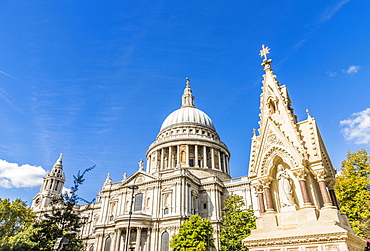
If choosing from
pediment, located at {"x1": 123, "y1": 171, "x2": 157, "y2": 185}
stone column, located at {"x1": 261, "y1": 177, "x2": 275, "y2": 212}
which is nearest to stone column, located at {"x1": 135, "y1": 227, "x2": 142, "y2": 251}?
pediment, located at {"x1": 123, "y1": 171, "x2": 157, "y2": 185}

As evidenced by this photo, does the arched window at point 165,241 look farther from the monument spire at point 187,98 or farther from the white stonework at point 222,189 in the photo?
the monument spire at point 187,98

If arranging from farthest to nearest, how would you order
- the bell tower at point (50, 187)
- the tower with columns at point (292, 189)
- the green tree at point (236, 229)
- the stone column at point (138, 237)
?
the bell tower at point (50, 187)
the stone column at point (138, 237)
the green tree at point (236, 229)
the tower with columns at point (292, 189)

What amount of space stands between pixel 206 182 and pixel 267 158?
40.9 m

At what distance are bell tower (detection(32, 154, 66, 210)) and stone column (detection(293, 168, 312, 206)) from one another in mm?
84259

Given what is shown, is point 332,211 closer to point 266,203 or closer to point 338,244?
point 338,244

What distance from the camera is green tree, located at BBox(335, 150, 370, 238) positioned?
964 inches

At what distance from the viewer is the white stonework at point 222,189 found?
9633 millimetres

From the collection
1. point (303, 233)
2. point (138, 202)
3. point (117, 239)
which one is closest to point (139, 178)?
point (138, 202)

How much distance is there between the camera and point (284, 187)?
10492 mm

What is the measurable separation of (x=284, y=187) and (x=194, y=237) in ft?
88.1

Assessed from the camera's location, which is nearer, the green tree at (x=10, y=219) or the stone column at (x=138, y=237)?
the green tree at (x=10, y=219)

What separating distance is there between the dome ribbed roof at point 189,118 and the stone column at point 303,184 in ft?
198

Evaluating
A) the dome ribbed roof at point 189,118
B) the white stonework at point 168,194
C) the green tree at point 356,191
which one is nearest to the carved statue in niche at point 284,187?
the green tree at point 356,191

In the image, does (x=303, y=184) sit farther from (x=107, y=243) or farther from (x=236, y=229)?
(x=107, y=243)
